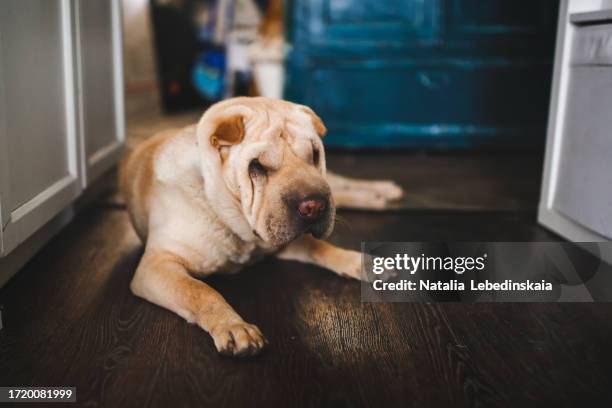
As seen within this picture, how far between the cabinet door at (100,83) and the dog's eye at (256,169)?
950 millimetres

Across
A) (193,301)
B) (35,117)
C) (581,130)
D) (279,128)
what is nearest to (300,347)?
(193,301)

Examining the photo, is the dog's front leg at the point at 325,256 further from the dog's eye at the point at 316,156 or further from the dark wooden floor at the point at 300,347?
the dog's eye at the point at 316,156

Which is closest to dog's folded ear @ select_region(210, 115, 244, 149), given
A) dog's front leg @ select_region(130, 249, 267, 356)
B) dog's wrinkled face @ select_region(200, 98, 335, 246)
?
dog's wrinkled face @ select_region(200, 98, 335, 246)

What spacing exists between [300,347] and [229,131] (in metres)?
0.48

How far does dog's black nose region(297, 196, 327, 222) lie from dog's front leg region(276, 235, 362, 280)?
0.38 meters

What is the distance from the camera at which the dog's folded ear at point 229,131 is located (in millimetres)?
1261

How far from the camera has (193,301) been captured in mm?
1256

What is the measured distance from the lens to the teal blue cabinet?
356cm

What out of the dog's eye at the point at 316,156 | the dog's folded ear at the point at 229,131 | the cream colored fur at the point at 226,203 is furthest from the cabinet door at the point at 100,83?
the dog's eye at the point at 316,156

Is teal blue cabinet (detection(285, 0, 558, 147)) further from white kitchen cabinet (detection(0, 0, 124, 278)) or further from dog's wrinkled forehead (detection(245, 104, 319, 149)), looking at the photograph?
dog's wrinkled forehead (detection(245, 104, 319, 149))

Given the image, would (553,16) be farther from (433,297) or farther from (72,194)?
(72,194)

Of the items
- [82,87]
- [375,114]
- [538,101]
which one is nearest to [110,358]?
[82,87]

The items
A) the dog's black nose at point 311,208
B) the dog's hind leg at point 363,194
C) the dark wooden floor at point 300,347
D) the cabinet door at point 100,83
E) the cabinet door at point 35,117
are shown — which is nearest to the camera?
the dark wooden floor at point 300,347

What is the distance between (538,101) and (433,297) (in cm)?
266
